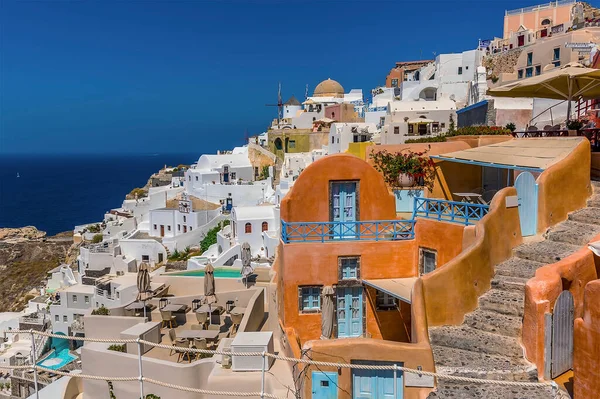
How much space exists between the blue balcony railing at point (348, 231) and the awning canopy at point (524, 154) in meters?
2.84

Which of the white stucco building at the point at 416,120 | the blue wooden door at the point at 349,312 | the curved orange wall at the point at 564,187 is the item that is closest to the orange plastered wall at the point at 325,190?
the blue wooden door at the point at 349,312

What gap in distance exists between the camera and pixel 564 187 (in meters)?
12.4

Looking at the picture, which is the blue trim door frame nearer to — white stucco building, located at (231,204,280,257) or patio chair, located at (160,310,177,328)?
patio chair, located at (160,310,177,328)

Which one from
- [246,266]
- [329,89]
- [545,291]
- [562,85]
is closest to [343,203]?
[545,291]

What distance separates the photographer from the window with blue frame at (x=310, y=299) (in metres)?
14.3

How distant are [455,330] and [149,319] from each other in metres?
11.2

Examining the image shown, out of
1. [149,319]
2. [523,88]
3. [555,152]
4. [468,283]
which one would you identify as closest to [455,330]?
[468,283]

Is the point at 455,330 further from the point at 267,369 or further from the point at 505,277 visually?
the point at 267,369

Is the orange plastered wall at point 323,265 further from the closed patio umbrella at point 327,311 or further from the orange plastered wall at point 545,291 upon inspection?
the orange plastered wall at point 545,291

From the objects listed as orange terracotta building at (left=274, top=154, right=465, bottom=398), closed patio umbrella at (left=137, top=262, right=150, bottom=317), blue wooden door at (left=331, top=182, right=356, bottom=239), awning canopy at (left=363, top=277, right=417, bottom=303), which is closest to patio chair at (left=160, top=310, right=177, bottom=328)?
closed patio umbrella at (left=137, top=262, right=150, bottom=317)

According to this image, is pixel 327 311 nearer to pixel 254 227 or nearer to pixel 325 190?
pixel 325 190

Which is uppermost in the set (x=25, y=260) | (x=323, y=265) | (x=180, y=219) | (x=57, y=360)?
(x=323, y=265)

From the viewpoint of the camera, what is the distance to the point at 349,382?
378 inches

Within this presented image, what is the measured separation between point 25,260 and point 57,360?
48.8 metres
